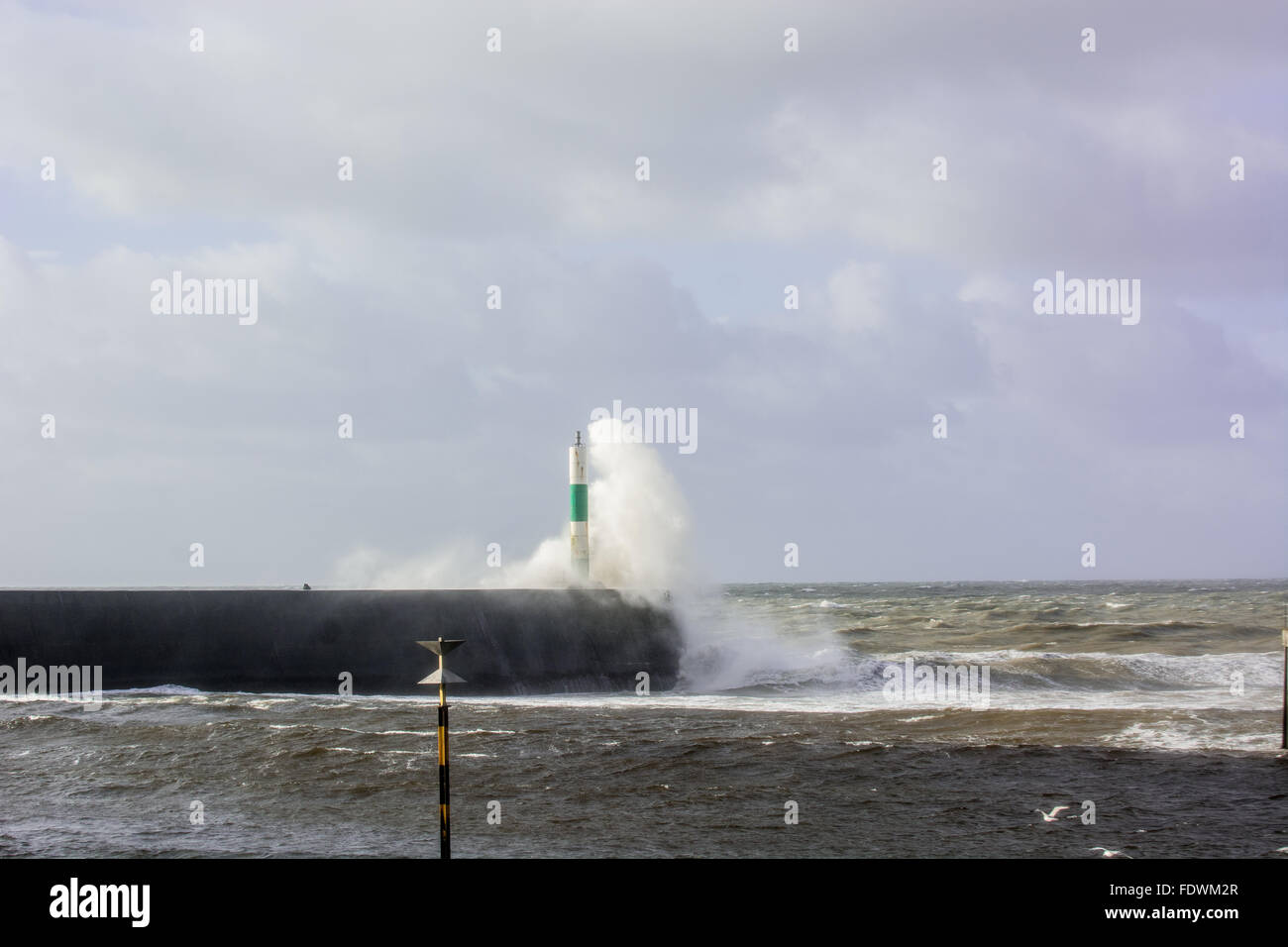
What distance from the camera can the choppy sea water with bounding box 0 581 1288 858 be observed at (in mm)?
12125

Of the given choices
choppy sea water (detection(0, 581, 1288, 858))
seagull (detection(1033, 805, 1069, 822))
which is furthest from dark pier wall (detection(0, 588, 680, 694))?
seagull (detection(1033, 805, 1069, 822))

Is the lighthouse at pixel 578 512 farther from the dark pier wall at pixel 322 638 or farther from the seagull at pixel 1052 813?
the seagull at pixel 1052 813

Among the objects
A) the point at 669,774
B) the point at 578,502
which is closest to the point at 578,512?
→ the point at 578,502

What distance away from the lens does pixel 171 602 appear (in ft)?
82.1

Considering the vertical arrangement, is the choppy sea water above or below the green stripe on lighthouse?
below

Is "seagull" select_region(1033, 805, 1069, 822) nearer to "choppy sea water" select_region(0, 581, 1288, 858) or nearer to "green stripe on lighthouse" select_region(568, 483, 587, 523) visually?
"choppy sea water" select_region(0, 581, 1288, 858)

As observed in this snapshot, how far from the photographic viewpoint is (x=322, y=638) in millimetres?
25547

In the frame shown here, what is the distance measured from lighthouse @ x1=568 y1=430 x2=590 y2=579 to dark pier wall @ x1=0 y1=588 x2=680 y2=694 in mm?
1883

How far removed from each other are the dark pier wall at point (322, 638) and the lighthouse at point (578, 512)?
1.88m

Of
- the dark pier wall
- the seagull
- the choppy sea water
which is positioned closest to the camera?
the choppy sea water

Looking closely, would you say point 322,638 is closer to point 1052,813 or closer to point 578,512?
point 578,512
